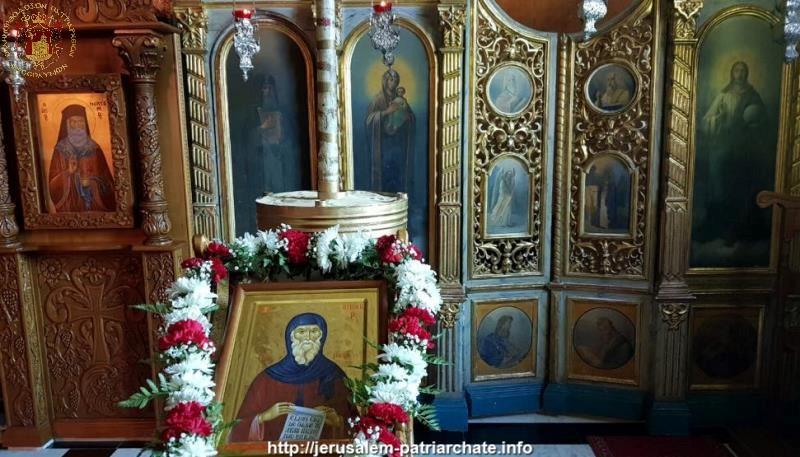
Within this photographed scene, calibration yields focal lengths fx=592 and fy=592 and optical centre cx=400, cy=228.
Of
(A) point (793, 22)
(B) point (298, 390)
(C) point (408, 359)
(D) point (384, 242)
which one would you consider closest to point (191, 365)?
(B) point (298, 390)

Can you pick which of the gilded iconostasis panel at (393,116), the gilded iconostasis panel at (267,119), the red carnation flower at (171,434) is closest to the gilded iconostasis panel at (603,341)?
the gilded iconostasis panel at (393,116)

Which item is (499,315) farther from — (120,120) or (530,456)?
(120,120)

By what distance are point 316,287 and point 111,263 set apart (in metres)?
2.37

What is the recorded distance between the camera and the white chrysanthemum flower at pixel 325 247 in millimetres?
1990

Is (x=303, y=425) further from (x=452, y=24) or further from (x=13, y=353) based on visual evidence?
(x=13, y=353)

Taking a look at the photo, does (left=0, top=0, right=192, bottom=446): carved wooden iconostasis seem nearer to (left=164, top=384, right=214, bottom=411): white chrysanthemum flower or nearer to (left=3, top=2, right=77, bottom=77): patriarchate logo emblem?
(left=3, top=2, right=77, bottom=77): patriarchate logo emblem

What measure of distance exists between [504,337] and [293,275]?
228 cm

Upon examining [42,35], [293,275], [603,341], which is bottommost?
[603,341]

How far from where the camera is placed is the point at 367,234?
208 cm

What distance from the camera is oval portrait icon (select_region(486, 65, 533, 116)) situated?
3.74 meters

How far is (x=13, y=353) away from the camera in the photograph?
3756mm

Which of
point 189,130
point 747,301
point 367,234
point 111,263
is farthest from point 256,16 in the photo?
point 747,301

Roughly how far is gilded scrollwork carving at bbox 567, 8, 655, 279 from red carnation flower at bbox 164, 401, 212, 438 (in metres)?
2.88

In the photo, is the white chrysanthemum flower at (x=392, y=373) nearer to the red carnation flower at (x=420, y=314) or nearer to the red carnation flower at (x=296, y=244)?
the red carnation flower at (x=420, y=314)
